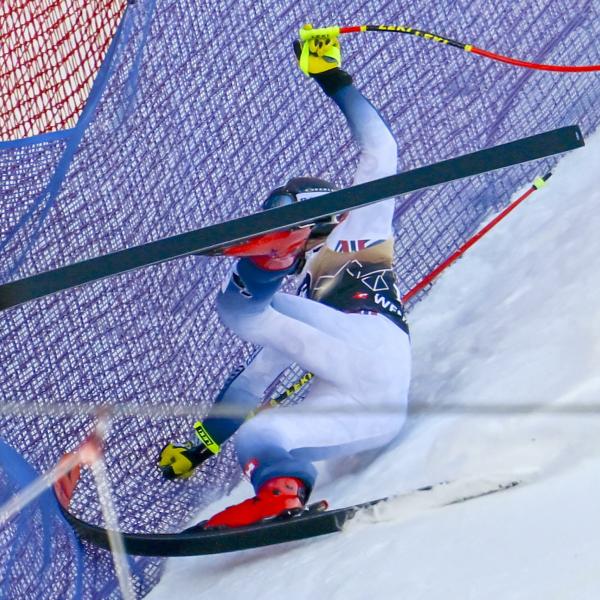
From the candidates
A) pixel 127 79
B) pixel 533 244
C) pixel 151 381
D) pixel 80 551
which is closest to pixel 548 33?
pixel 533 244

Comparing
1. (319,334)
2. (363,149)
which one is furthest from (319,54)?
(319,334)

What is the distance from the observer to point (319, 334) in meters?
1.26

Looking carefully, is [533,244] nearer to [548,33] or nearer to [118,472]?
[548,33]

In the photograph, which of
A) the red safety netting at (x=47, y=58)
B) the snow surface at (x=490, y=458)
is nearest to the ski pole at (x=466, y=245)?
the snow surface at (x=490, y=458)

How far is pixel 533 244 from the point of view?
1.55 metres

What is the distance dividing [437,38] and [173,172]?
340mm

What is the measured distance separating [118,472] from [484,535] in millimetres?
531

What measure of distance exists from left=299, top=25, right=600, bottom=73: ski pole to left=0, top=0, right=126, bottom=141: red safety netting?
10.9 inches

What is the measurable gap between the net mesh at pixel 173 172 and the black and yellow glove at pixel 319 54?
0.93 ft

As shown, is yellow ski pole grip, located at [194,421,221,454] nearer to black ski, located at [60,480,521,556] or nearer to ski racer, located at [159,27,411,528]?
ski racer, located at [159,27,411,528]

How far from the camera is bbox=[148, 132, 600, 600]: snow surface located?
0.94m

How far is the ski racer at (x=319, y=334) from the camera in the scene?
3.95 ft

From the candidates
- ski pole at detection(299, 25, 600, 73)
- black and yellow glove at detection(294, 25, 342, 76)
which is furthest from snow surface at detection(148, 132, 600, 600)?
black and yellow glove at detection(294, 25, 342, 76)

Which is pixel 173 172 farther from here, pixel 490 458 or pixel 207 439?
pixel 490 458
